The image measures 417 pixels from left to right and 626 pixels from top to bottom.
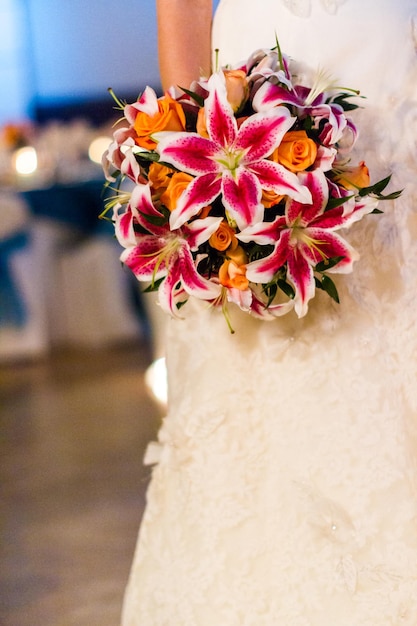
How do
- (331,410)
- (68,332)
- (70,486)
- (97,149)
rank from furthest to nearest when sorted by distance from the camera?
(97,149)
(68,332)
(70,486)
(331,410)

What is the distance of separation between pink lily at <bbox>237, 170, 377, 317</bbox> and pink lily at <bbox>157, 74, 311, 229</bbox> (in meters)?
0.02

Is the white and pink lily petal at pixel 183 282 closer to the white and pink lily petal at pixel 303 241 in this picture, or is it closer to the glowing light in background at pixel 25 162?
the white and pink lily petal at pixel 303 241

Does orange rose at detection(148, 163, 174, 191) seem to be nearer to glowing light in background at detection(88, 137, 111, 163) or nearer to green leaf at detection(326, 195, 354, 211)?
green leaf at detection(326, 195, 354, 211)

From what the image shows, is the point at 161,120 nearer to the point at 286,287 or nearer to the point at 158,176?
the point at 158,176

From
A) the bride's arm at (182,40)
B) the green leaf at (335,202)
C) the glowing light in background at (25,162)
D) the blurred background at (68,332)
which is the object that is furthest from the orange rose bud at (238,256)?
the glowing light in background at (25,162)

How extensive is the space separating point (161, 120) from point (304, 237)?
0.20 m

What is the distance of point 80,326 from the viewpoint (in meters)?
4.34

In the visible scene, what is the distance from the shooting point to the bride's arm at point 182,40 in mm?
1157

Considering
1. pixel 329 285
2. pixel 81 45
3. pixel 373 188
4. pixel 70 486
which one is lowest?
pixel 70 486

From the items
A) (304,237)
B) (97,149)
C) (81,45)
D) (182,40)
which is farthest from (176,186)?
(81,45)

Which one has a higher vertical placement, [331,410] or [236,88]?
[236,88]

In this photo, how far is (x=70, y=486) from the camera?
242 centimetres

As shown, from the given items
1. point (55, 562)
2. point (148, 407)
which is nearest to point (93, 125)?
point (148, 407)

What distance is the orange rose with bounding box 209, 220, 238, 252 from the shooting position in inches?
36.0
